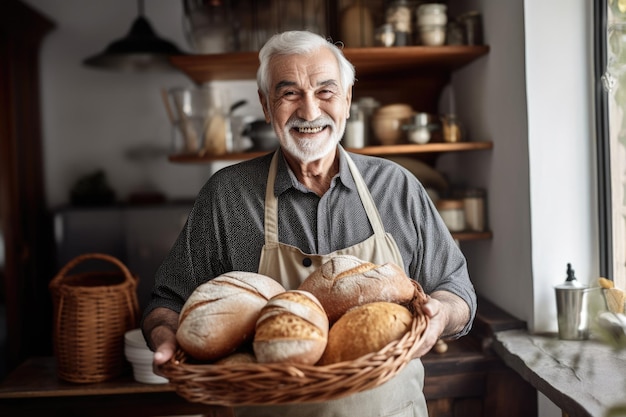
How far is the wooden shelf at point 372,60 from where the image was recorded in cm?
263

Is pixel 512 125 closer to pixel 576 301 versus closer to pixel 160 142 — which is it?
pixel 576 301

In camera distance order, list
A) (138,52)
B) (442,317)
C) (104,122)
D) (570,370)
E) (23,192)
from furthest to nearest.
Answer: (104,122), (23,192), (138,52), (570,370), (442,317)

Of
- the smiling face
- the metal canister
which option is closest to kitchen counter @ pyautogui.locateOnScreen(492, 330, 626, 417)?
the smiling face

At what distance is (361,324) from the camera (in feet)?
3.91

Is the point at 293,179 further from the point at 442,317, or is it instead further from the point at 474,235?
the point at 474,235

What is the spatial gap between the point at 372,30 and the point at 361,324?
5.84 feet

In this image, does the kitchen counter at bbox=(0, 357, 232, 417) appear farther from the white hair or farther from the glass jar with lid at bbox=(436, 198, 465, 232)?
the white hair

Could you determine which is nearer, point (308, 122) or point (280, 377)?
point (280, 377)

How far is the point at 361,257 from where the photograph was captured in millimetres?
1656

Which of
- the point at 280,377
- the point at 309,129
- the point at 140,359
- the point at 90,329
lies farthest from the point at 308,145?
the point at 90,329

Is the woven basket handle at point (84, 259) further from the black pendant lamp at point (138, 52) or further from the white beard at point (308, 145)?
the black pendant lamp at point (138, 52)

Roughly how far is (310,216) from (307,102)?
279 mm

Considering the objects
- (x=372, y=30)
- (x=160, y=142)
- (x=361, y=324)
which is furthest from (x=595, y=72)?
(x=160, y=142)

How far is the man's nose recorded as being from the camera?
163cm
